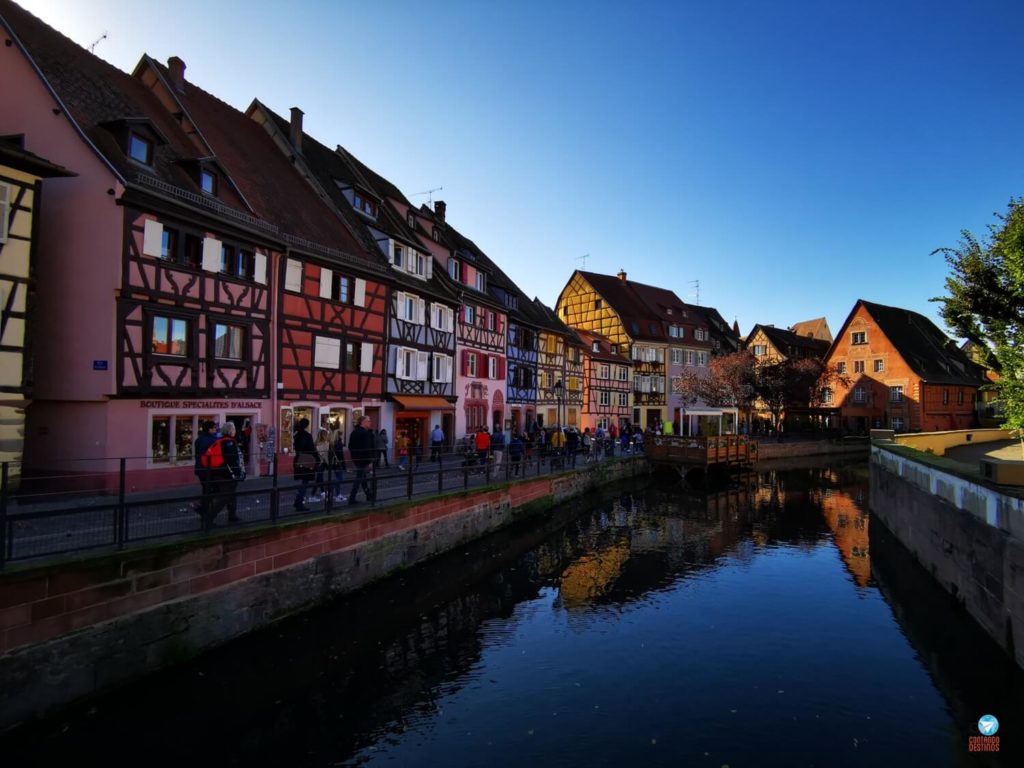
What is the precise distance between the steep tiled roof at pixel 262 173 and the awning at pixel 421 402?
5.67 m

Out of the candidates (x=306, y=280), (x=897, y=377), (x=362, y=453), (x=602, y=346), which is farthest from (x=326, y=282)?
(x=897, y=377)

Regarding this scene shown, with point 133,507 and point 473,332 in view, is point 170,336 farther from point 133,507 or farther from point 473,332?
point 473,332

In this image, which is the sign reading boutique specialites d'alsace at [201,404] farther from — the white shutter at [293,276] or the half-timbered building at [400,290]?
the half-timbered building at [400,290]

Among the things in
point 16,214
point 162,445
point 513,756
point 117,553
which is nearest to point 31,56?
point 16,214

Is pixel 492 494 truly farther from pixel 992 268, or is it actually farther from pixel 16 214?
pixel 992 268

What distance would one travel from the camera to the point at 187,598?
937cm

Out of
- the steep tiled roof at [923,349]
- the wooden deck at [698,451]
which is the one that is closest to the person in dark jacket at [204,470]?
the wooden deck at [698,451]

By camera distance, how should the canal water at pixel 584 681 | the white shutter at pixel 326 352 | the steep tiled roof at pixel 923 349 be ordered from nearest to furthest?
the canal water at pixel 584 681, the white shutter at pixel 326 352, the steep tiled roof at pixel 923 349

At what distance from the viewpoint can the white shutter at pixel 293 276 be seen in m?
19.4

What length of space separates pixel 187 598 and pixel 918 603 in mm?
14640

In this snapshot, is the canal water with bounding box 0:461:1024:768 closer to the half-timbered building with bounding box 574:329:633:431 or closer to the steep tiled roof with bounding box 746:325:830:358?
the half-timbered building with bounding box 574:329:633:431

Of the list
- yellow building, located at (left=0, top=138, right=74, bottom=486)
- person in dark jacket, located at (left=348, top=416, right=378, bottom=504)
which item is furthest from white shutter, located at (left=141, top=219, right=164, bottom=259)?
person in dark jacket, located at (left=348, top=416, right=378, bottom=504)

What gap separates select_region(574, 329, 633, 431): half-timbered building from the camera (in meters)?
46.2

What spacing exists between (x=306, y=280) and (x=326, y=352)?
8.28 ft
